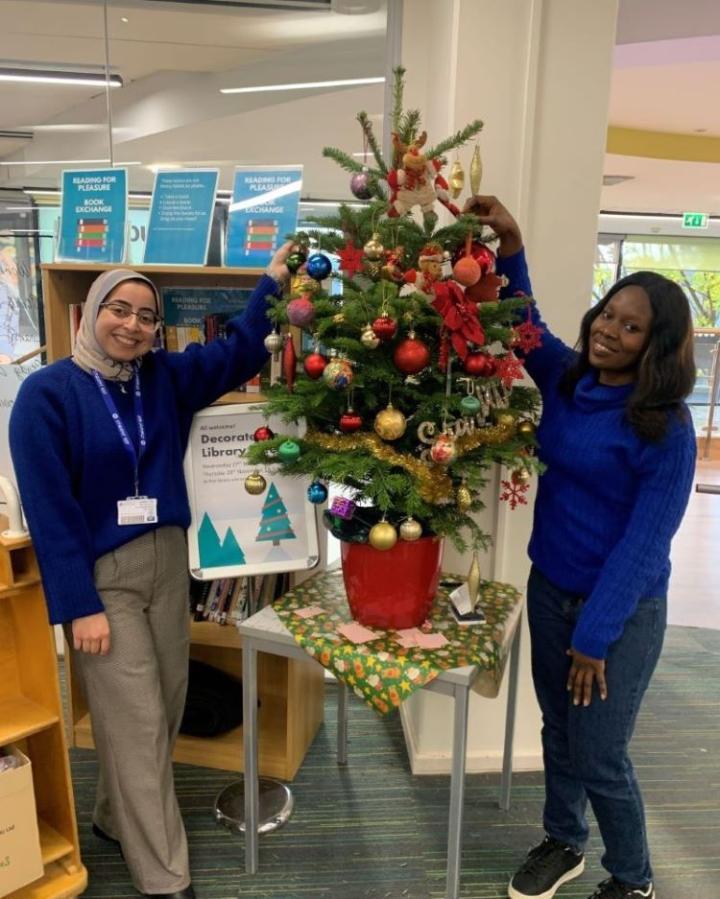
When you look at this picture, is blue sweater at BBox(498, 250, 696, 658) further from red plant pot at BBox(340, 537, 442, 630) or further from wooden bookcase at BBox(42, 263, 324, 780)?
wooden bookcase at BBox(42, 263, 324, 780)

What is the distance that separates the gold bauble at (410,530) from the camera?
1495 millimetres

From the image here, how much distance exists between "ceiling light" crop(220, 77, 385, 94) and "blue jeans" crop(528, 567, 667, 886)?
1.95 m

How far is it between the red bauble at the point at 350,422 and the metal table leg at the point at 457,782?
606 mm

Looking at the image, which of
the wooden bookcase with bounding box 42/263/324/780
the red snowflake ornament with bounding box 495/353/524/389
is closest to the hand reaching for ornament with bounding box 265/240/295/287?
the wooden bookcase with bounding box 42/263/324/780

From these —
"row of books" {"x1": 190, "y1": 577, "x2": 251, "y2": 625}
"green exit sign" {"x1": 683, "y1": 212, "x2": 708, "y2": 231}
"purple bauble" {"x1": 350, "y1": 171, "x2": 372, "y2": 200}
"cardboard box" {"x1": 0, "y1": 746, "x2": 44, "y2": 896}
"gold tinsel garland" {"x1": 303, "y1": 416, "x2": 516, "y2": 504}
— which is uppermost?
"green exit sign" {"x1": 683, "y1": 212, "x2": 708, "y2": 231}

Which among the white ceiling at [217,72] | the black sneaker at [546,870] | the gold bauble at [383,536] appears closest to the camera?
the gold bauble at [383,536]

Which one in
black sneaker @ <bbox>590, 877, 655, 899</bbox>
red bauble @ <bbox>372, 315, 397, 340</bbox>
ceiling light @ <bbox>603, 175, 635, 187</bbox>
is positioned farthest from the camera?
ceiling light @ <bbox>603, 175, 635, 187</bbox>

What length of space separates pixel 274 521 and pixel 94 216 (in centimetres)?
121

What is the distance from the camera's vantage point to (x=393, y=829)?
2078 mm

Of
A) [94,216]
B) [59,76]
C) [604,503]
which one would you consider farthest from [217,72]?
[604,503]

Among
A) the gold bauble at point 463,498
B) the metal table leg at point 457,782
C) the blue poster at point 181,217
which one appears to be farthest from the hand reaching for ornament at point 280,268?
the metal table leg at point 457,782

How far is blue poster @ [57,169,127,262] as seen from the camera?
2.28m

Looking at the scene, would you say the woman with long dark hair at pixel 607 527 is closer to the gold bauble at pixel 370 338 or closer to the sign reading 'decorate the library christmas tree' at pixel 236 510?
the gold bauble at pixel 370 338

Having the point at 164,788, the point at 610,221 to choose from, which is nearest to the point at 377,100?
the point at 164,788
